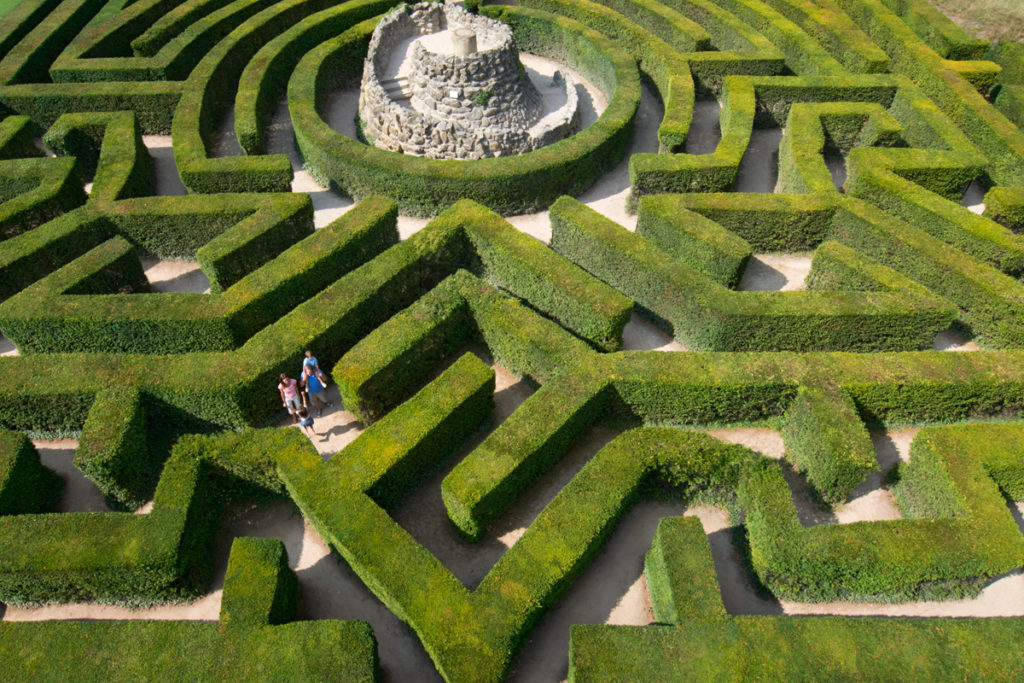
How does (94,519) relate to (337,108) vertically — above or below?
below

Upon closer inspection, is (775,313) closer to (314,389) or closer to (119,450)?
(314,389)

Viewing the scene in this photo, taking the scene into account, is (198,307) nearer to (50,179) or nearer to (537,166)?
(50,179)

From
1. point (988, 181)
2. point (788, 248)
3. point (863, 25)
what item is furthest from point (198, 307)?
point (863, 25)

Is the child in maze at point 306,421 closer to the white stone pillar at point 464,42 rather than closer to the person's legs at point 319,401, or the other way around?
the person's legs at point 319,401

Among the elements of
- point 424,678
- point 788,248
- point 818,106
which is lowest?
point 424,678

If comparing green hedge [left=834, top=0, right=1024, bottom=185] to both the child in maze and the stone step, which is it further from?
the child in maze
